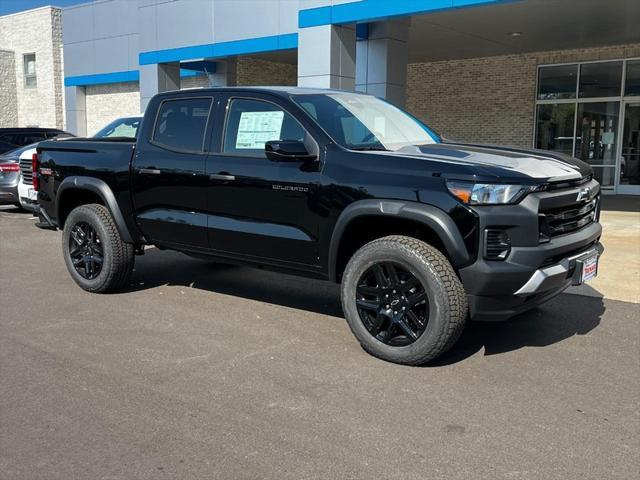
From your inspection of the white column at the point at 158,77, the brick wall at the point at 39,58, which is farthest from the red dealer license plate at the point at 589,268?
the brick wall at the point at 39,58

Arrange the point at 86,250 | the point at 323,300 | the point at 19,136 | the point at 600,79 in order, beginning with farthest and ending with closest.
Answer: the point at 600,79 < the point at 19,136 < the point at 86,250 < the point at 323,300

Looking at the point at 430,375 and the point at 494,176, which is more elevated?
the point at 494,176

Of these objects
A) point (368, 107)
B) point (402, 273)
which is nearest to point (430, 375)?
point (402, 273)

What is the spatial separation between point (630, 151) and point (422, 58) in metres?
6.67

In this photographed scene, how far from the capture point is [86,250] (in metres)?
6.55

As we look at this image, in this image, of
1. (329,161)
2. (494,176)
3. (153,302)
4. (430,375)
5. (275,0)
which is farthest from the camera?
(275,0)

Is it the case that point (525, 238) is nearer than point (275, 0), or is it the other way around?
point (525, 238)

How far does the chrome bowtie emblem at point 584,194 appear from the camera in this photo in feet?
14.9

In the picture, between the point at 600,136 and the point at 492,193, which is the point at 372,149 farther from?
the point at 600,136

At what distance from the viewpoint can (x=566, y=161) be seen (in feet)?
16.0

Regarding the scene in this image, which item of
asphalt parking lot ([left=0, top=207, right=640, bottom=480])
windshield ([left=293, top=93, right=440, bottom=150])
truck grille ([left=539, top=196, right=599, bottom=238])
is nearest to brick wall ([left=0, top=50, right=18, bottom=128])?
asphalt parking lot ([left=0, top=207, right=640, bottom=480])

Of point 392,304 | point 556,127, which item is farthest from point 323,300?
point 556,127

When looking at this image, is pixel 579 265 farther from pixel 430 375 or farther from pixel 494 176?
pixel 430 375

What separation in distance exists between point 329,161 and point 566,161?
72.0 inches
